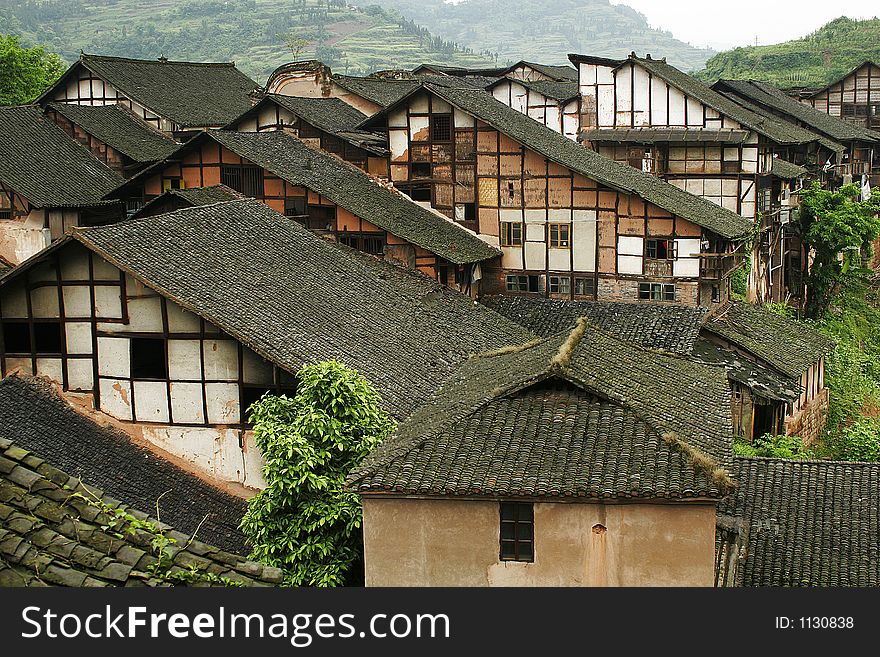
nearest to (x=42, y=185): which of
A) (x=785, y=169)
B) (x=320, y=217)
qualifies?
(x=320, y=217)

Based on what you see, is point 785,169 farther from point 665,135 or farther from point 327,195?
point 327,195

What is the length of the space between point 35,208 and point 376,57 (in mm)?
139263

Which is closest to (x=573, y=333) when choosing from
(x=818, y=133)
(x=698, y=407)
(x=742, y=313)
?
(x=698, y=407)

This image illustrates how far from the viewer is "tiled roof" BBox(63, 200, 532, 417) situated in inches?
904

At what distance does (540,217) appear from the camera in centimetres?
3847

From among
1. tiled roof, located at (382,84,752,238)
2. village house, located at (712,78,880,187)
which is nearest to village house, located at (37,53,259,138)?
tiled roof, located at (382,84,752,238)

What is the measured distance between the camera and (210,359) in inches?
895

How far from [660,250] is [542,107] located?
18205 mm

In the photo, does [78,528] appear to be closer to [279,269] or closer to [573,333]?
[573,333]

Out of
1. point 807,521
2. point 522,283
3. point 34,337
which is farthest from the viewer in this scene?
point 522,283

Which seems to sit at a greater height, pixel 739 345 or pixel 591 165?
pixel 591 165

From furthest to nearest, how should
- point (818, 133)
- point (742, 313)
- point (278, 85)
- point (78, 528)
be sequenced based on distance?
1. point (818, 133)
2. point (278, 85)
3. point (742, 313)
4. point (78, 528)

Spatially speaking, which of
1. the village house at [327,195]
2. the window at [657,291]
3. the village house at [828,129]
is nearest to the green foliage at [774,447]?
the window at [657,291]

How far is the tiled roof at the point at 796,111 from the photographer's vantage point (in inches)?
2351
